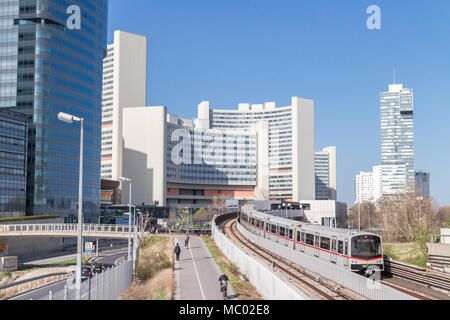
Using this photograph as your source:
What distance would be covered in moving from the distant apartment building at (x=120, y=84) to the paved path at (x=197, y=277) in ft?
506

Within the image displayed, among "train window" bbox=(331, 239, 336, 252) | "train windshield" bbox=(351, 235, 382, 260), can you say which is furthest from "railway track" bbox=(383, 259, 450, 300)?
"train window" bbox=(331, 239, 336, 252)

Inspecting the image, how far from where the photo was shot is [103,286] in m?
19.4

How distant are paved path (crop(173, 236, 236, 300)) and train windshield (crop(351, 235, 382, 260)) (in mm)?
9517

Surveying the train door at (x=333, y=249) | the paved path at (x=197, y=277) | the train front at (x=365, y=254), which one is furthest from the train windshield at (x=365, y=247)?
the paved path at (x=197, y=277)

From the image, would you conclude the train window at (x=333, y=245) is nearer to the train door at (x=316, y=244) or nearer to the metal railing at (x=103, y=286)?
the train door at (x=316, y=244)

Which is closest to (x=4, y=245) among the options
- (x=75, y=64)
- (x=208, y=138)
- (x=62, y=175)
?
(x=62, y=175)

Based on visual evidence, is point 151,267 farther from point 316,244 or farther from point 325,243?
point 325,243

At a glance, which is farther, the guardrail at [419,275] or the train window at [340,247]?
the train window at [340,247]

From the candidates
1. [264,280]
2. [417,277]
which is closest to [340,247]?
[417,277]

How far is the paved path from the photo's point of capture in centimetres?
2278

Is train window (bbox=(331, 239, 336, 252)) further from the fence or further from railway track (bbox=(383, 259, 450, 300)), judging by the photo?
the fence

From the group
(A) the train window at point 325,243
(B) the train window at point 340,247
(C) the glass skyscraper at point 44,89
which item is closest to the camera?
(B) the train window at point 340,247

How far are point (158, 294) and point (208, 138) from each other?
166852 millimetres

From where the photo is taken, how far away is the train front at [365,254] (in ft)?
100
